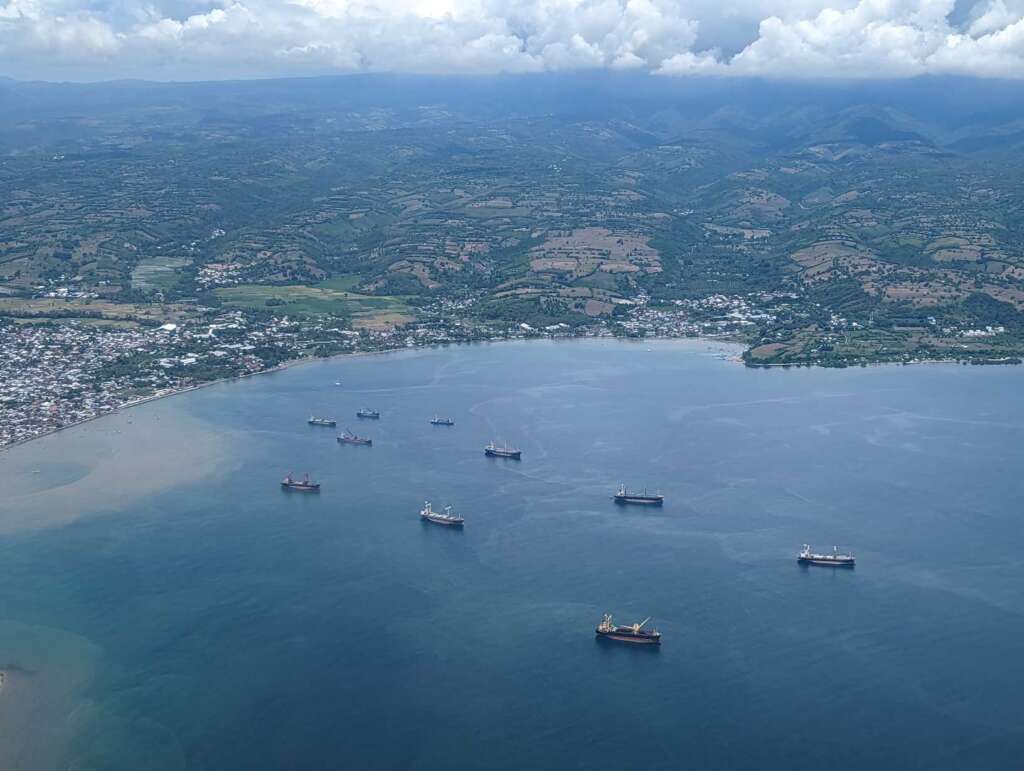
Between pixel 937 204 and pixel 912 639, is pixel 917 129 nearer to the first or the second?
pixel 937 204

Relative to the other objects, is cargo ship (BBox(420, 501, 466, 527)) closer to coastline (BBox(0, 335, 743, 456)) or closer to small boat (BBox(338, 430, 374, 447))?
small boat (BBox(338, 430, 374, 447))

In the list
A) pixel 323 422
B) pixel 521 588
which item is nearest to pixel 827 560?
pixel 521 588

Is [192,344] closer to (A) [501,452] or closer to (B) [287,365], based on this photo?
(B) [287,365]

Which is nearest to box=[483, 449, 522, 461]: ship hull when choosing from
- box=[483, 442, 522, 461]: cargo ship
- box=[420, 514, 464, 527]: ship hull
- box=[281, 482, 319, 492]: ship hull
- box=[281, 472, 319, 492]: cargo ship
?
box=[483, 442, 522, 461]: cargo ship

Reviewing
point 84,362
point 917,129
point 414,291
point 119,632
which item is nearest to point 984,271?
point 414,291

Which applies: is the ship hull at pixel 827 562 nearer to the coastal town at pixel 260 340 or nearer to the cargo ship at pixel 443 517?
the cargo ship at pixel 443 517

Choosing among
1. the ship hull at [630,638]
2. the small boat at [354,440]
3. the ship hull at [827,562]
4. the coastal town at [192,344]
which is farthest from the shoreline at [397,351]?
the ship hull at [630,638]
